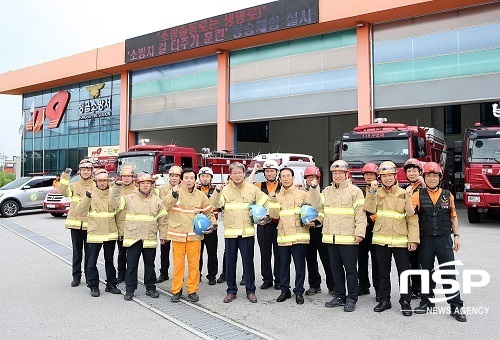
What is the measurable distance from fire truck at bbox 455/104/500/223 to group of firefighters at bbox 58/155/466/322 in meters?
7.29

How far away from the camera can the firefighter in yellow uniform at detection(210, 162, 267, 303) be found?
5289mm

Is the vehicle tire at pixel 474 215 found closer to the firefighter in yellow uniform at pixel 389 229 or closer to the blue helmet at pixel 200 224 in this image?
the firefighter in yellow uniform at pixel 389 229

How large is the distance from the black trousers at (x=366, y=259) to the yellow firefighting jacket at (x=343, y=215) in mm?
486

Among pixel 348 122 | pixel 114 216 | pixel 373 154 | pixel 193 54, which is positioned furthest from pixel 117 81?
pixel 114 216

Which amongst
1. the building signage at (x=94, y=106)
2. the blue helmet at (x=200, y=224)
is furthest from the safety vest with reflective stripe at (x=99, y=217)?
the building signage at (x=94, y=106)

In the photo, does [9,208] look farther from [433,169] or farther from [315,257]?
[433,169]

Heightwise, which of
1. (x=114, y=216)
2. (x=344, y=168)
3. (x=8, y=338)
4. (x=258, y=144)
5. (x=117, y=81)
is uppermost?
(x=117, y=81)

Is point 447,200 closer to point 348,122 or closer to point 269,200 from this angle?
point 269,200

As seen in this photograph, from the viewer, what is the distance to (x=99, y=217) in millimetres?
5695

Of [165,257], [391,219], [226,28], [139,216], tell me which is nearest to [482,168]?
[391,219]

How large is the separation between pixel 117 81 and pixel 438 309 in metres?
26.2

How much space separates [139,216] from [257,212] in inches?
61.6

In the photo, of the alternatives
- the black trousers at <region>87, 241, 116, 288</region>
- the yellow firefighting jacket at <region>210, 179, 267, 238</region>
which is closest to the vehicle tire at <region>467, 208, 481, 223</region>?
the yellow firefighting jacket at <region>210, 179, 267, 238</region>

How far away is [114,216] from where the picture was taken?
5.79 metres
